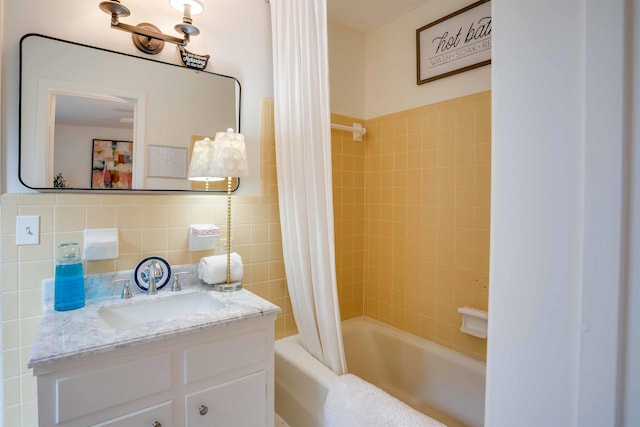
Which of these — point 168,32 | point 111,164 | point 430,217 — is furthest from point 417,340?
point 168,32

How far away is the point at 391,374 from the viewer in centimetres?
209

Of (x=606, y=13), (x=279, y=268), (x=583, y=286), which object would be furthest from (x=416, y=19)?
(x=583, y=286)

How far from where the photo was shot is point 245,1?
176cm

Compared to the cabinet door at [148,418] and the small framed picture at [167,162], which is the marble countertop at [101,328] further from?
the small framed picture at [167,162]

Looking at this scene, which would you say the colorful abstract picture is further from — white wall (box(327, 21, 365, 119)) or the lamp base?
white wall (box(327, 21, 365, 119))

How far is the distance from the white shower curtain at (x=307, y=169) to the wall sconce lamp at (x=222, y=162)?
21cm

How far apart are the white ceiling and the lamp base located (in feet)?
5.74

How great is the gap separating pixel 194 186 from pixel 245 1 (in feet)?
3.44

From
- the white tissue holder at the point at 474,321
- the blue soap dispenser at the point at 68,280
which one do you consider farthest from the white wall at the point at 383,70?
the blue soap dispenser at the point at 68,280

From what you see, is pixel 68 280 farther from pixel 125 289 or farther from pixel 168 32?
pixel 168 32

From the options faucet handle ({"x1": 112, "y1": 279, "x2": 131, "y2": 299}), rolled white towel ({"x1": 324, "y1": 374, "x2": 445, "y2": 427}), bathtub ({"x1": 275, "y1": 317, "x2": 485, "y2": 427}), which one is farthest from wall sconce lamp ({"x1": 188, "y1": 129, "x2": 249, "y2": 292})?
rolled white towel ({"x1": 324, "y1": 374, "x2": 445, "y2": 427})

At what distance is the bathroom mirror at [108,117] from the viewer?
1.28 m

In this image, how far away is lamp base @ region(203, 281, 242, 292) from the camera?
61.4 inches

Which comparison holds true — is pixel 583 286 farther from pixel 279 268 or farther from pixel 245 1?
pixel 245 1
